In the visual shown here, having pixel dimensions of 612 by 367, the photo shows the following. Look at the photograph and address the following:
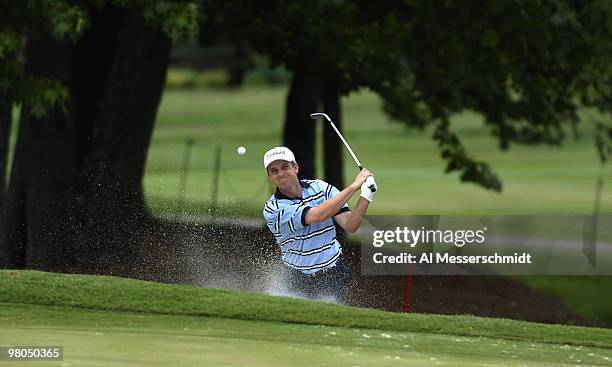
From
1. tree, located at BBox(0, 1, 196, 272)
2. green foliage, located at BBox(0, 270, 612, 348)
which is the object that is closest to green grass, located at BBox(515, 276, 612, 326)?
tree, located at BBox(0, 1, 196, 272)

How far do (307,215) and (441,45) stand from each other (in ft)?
35.7

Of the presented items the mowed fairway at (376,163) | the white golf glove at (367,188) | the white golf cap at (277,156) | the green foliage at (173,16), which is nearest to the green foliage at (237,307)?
the white golf cap at (277,156)

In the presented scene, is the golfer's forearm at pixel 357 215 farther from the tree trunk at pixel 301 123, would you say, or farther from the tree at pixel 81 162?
the tree trunk at pixel 301 123

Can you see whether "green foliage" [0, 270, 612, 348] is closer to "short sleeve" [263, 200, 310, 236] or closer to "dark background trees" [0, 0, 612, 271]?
"short sleeve" [263, 200, 310, 236]

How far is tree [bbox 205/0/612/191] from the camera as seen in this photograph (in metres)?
18.8

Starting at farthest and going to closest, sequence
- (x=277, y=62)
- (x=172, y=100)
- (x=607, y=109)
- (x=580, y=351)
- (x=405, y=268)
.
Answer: (x=172, y=100)
(x=607, y=109)
(x=277, y=62)
(x=405, y=268)
(x=580, y=351)

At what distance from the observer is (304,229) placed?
32.8 ft

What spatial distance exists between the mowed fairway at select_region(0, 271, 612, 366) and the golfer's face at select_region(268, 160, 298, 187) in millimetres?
1073

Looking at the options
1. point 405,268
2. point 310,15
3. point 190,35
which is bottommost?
point 405,268

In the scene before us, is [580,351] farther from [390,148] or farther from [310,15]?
[390,148]

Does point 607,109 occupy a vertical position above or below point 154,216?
above

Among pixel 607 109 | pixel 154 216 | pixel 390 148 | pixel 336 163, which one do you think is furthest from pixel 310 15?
pixel 390 148

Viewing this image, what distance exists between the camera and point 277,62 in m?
20.0

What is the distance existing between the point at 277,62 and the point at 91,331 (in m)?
10.2
